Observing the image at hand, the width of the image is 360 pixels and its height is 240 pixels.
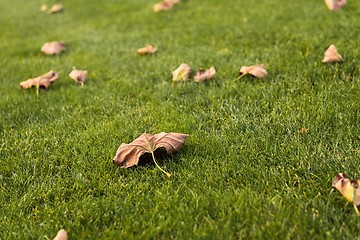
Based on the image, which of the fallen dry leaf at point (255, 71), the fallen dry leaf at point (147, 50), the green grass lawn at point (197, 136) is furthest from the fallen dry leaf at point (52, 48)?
the fallen dry leaf at point (255, 71)

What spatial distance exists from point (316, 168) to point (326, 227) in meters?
0.38

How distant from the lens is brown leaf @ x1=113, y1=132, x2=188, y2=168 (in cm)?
201

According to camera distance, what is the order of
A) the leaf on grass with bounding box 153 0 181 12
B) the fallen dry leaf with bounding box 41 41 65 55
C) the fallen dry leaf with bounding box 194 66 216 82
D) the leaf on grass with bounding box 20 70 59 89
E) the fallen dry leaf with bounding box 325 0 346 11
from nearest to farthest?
the fallen dry leaf with bounding box 194 66 216 82, the leaf on grass with bounding box 20 70 59 89, the fallen dry leaf with bounding box 325 0 346 11, the fallen dry leaf with bounding box 41 41 65 55, the leaf on grass with bounding box 153 0 181 12

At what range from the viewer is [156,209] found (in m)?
1.72

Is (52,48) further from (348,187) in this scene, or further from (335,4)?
(348,187)

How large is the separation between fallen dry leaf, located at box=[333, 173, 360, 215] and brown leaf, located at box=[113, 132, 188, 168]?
2.52ft

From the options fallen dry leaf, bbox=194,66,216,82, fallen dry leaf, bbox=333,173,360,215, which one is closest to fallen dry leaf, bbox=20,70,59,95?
fallen dry leaf, bbox=194,66,216,82

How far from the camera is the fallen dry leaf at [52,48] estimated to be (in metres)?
4.04

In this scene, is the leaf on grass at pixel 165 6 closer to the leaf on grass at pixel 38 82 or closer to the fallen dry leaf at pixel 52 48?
the fallen dry leaf at pixel 52 48

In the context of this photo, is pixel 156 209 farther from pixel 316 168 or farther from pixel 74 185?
pixel 316 168

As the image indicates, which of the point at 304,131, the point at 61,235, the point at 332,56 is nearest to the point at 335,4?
the point at 332,56

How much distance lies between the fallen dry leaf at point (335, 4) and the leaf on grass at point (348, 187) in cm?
272

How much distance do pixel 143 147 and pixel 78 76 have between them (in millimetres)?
1426

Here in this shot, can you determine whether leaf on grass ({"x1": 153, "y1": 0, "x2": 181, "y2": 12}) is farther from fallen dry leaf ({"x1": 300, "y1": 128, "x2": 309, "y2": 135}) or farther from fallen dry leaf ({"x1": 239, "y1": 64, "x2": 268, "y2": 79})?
fallen dry leaf ({"x1": 300, "y1": 128, "x2": 309, "y2": 135})
